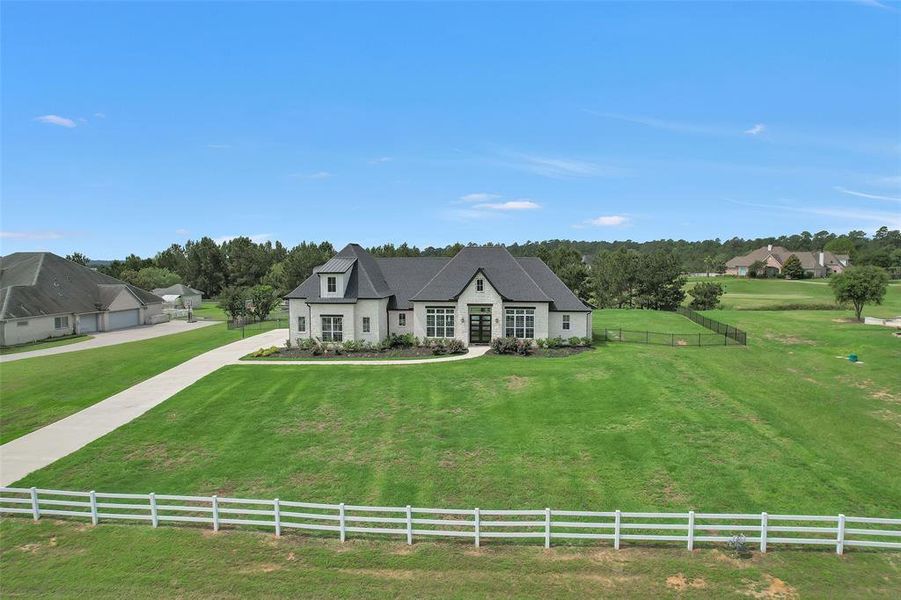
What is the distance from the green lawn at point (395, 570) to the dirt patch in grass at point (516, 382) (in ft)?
46.5

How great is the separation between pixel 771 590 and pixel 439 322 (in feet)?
93.5

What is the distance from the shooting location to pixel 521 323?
3822 cm

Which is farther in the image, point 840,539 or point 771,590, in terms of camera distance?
point 840,539

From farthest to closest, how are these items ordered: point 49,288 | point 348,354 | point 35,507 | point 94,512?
point 49,288 < point 348,354 < point 35,507 < point 94,512

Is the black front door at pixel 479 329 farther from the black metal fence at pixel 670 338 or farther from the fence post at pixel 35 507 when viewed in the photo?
the fence post at pixel 35 507

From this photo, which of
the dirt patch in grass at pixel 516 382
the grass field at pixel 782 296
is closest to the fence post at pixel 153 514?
the dirt patch in grass at pixel 516 382

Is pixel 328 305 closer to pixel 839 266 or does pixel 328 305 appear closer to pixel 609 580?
pixel 609 580

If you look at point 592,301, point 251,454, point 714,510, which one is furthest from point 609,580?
point 592,301

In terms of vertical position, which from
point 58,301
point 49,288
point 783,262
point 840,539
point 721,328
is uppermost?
point 783,262

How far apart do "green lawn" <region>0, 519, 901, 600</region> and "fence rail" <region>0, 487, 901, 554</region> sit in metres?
0.39

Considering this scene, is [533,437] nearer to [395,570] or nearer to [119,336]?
[395,570]

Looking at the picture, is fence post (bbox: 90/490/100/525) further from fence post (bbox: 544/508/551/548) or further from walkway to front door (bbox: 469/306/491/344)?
walkway to front door (bbox: 469/306/491/344)

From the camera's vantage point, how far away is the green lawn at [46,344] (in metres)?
43.9

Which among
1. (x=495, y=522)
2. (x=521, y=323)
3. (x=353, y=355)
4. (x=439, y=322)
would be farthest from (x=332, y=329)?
(x=495, y=522)
